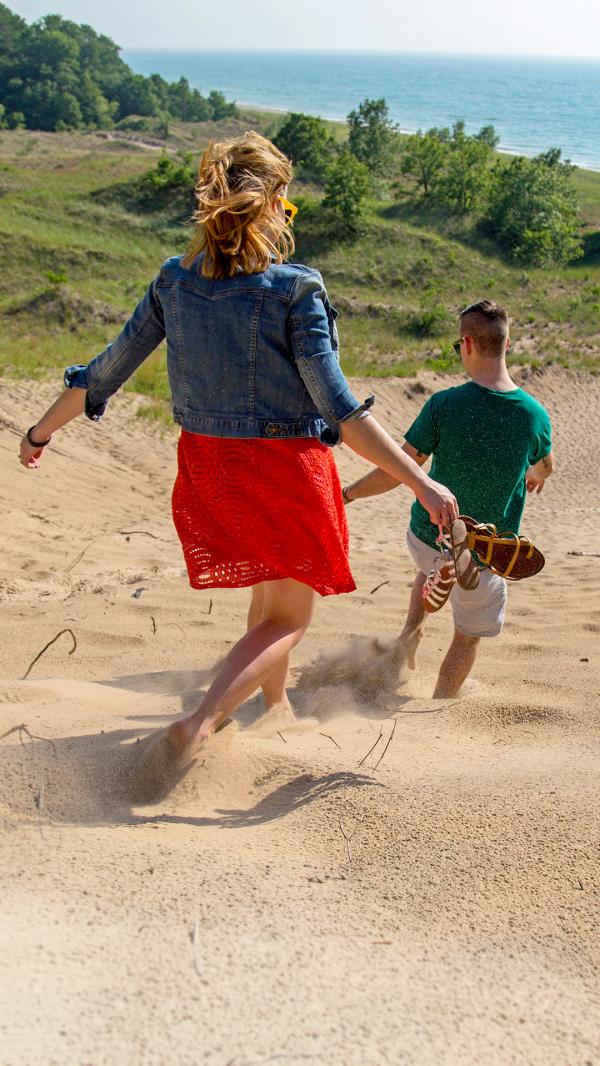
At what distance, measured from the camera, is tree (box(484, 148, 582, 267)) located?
1147 inches

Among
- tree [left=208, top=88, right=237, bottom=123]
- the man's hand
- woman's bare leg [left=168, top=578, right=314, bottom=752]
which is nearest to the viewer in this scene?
woman's bare leg [left=168, top=578, right=314, bottom=752]

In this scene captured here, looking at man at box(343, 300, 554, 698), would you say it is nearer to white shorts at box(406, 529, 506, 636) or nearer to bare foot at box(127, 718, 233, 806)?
white shorts at box(406, 529, 506, 636)

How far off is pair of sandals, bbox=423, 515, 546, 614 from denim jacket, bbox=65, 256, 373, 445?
75cm

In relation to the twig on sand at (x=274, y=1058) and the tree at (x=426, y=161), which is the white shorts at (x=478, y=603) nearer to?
the twig on sand at (x=274, y=1058)

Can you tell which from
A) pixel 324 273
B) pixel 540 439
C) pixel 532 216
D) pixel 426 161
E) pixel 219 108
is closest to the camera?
pixel 540 439

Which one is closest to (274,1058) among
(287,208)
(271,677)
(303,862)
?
(303,862)

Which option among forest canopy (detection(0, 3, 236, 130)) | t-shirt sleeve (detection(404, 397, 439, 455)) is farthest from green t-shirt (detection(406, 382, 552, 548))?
forest canopy (detection(0, 3, 236, 130))

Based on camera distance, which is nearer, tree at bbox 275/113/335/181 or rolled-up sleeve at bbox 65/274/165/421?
rolled-up sleeve at bbox 65/274/165/421

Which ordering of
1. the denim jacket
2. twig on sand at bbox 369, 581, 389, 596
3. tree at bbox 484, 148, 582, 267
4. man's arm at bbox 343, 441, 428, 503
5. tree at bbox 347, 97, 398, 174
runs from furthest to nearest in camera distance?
→ tree at bbox 347, 97, 398, 174
tree at bbox 484, 148, 582, 267
twig on sand at bbox 369, 581, 389, 596
man's arm at bbox 343, 441, 428, 503
the denim jacket

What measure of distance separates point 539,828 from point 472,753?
0.71 m

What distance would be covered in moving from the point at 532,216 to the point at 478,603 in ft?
95.0

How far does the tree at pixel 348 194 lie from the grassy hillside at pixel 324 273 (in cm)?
58

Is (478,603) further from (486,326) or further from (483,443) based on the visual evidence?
(486,326)

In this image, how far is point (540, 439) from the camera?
3643 mm
